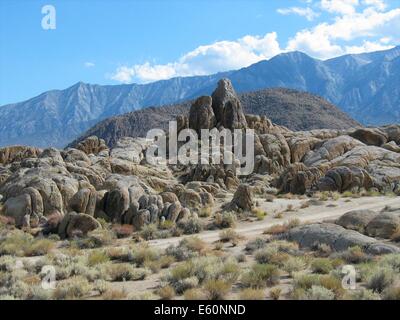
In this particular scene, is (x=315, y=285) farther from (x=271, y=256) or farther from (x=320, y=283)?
(x=271, y=256)

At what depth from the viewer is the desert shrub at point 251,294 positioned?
13.4 meters

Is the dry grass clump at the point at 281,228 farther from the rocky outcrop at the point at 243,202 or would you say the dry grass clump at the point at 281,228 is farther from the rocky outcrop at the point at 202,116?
the rocky outcrop at the point at 202,116

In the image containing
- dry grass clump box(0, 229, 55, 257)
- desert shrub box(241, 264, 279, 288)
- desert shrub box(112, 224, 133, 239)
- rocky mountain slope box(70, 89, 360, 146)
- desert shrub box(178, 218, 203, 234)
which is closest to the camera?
desert shrub box(241, 264, 279, 288)

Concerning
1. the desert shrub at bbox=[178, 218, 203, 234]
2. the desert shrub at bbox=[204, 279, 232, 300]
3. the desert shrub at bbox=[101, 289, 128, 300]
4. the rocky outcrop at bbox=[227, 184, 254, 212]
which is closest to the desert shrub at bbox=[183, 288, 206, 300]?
the desert shrub at bbox=[204, 279, 232, 300]

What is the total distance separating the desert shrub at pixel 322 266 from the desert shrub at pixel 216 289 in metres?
3.69

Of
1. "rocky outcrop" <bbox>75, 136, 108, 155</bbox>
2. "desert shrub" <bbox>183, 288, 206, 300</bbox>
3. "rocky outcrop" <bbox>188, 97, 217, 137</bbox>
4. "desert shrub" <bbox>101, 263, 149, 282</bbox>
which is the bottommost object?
"desert shrub" <bbox>101, 263, 149, 282</bbox>

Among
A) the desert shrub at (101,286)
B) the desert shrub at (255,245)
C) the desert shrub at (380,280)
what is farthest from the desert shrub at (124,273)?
the desert shrub at (380,280)

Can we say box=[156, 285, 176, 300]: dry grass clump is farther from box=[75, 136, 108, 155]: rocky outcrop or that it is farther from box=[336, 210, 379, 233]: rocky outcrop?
box=[75, 136, 108, 155]: rocky outcrop

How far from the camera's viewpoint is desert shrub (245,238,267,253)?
20547 mm

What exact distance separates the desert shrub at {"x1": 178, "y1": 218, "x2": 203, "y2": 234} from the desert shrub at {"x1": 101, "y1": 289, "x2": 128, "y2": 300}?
11.7 metres

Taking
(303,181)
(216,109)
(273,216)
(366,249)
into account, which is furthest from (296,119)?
(366,249)

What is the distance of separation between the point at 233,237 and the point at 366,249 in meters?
6.38

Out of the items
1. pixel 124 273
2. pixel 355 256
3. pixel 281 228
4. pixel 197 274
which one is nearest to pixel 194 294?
pixel 197 274
